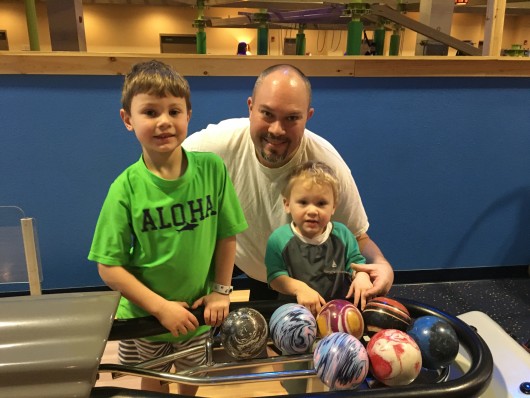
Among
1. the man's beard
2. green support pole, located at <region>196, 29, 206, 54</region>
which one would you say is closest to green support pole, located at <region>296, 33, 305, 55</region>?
green support pole, located at <region>196, 29, 206, 54</region>

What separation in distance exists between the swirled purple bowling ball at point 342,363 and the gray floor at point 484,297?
67.9 inches

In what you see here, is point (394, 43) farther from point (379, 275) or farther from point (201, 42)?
point (379, 275)

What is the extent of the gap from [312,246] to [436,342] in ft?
1.39

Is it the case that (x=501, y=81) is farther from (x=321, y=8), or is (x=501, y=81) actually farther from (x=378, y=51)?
(x=321, y=8)

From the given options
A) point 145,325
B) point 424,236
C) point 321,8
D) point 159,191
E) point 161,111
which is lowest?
point 424,236

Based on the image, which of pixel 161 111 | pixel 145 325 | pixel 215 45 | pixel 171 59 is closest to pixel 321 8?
pixel 171 59

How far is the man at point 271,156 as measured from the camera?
1.38 m

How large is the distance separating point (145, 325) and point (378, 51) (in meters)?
2.21

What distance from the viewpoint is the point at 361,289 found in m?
1.20

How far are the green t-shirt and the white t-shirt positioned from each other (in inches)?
13.8

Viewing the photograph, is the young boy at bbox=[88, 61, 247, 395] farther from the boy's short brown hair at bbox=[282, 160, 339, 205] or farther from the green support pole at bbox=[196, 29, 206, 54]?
the green support pole at bbox=[196, 29, 206, 54]

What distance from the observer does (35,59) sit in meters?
2.15

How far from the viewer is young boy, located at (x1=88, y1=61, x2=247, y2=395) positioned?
1076 mm

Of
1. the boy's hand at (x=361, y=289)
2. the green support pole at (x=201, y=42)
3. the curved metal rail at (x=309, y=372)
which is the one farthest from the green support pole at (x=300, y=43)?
the curved metal rail at (x=309, y=372)
